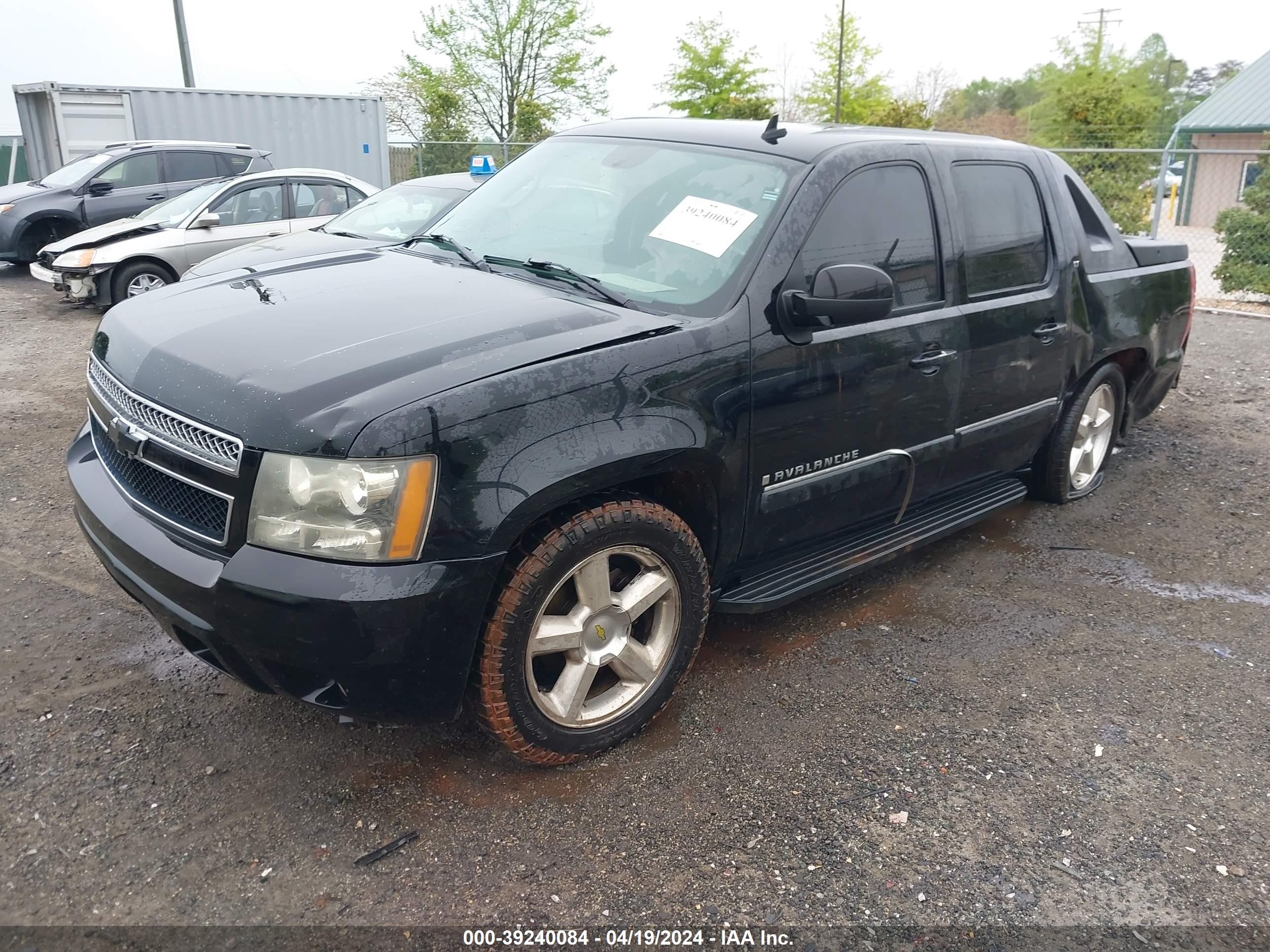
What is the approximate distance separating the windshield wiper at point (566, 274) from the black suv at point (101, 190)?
1075 cm

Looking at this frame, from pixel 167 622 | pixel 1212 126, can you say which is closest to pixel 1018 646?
pixel 167 622

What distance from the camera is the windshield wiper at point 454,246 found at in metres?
3.50

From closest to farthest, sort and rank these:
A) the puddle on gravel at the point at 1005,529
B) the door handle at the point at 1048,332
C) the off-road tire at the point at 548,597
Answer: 1. the off-road tire at the point at 548,597
2. the door handle at the point at 1048,332
3. the puddle on gravel at the point at 1005,529

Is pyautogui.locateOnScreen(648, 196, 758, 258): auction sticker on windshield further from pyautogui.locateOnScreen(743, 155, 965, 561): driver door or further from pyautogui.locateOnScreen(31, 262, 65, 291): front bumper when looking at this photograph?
pyautogui.locateOnScreen(31, 262, 65, 291): front bumper

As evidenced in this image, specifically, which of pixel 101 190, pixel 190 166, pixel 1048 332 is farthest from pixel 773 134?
pixel 101 190

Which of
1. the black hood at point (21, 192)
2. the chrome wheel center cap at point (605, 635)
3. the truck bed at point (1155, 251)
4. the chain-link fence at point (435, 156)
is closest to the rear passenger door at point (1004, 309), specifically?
the truck bed at point (1155, 251)

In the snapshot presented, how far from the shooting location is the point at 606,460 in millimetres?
2676

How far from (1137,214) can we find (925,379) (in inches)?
702

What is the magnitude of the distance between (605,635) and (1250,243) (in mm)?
12530

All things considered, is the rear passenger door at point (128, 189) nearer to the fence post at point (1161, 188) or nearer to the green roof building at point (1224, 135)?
the fence post at point (1161, 188)

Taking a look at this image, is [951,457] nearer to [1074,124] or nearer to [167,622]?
[167,622]

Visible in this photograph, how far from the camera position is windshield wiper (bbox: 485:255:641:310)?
123 inches

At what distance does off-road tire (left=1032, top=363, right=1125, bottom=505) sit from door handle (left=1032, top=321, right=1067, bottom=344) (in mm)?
616

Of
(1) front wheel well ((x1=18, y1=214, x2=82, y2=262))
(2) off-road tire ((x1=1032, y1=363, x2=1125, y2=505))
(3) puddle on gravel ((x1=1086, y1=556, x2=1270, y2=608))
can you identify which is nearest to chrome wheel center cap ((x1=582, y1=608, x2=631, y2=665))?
(3) puddle on gravel ((x1=1086, y1=556, x2=1270, y2=608))
